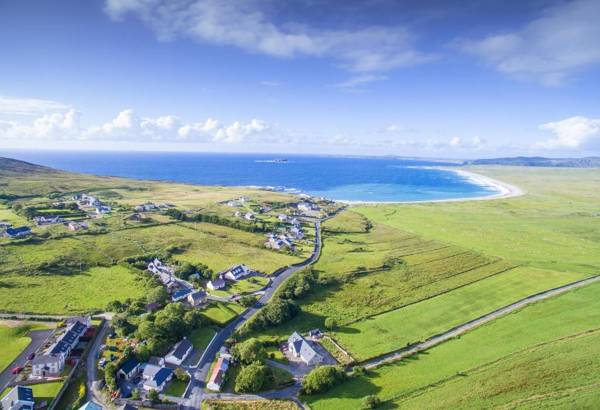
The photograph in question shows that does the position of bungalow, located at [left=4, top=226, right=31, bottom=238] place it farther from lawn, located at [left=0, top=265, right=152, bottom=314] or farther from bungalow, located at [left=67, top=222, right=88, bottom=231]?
lawn, located at [left=0, top=265, right=152, bottom=314]

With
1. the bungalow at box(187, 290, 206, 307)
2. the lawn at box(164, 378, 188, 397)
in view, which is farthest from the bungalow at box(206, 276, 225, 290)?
the lawn at box(164, 378, 188, 397)

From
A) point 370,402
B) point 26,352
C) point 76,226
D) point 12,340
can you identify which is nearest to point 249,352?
point 370,402

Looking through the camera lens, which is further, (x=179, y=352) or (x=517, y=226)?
(x=517, y=226)

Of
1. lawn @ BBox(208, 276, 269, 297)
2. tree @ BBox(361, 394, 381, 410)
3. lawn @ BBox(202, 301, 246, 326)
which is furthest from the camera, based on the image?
lawn @ BBox(208, 276, 269, 297)

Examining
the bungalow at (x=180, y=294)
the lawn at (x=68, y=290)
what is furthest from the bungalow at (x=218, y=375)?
the lawn at (x=68, y=290)

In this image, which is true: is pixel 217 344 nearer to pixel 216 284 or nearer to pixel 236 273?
pixel 216 284

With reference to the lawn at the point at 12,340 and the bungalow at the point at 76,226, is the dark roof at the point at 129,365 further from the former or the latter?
the bungalow at the point at 76,226
